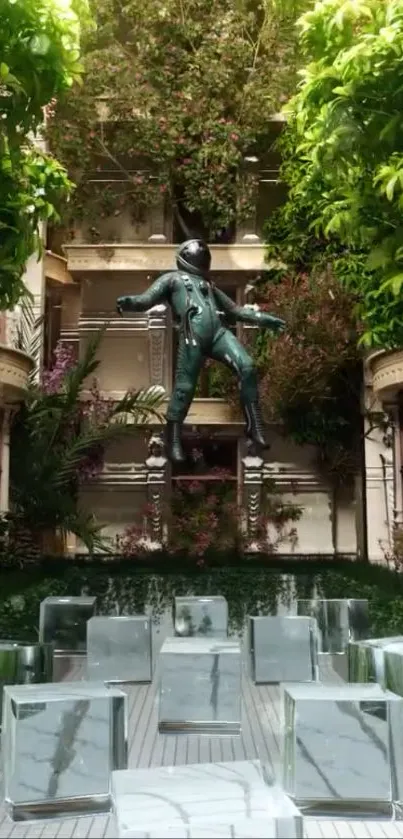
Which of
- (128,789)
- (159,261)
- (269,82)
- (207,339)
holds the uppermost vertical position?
(269,82)

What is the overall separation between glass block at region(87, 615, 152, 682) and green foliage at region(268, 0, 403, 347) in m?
3.23

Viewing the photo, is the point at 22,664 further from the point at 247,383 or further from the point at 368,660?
the point at 247,383

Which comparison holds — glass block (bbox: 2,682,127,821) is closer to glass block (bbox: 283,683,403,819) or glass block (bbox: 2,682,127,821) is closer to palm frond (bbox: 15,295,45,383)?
glass block (bbox: 283,683,403,819)

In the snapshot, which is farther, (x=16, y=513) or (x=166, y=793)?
(x=16, y=513)

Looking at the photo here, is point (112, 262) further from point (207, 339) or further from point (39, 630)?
point (39, 630)

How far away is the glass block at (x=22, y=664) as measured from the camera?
16.1 ft

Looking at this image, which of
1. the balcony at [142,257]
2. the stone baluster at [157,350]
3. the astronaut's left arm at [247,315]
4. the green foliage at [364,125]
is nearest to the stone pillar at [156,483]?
the stone baluster at [157,350]

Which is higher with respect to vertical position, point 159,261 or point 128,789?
point 159,261

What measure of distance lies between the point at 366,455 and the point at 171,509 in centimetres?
333

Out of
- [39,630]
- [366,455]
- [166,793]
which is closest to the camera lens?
[166,793]

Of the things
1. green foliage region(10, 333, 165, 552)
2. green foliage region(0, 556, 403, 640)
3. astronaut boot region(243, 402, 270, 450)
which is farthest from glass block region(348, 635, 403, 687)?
green foliage region(10, 333, 165, 552)

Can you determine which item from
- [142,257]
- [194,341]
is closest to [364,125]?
[194,341]

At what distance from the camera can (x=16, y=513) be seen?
35.8 feet

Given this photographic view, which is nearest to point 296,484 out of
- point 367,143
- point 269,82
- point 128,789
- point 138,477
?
point 138,477
